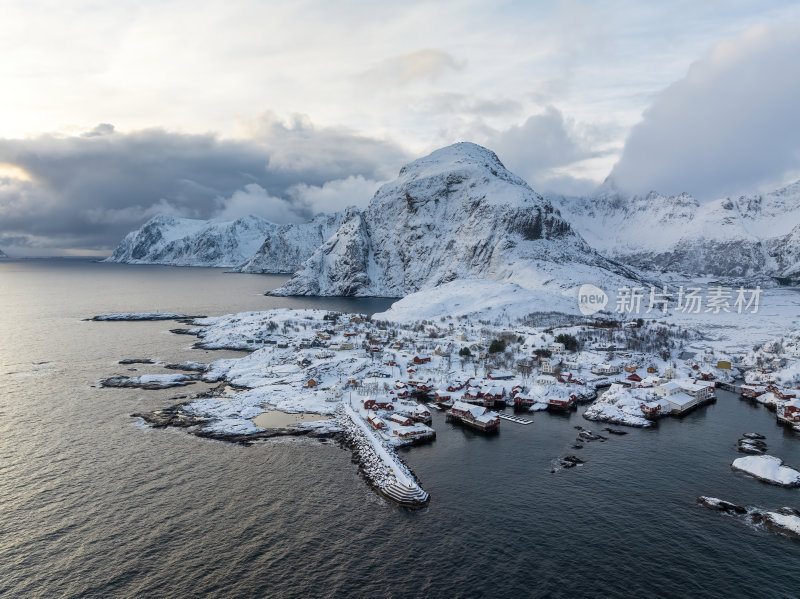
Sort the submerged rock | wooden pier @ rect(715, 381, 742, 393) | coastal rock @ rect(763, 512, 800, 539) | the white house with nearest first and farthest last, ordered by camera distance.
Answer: coastal rock @ rect(763, 512, 800, 539), the submerged rock, the white house, wooden pier @ rect(715, 381, 742, 393)

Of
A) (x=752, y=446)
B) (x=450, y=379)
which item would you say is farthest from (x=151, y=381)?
(x=752, y=446)

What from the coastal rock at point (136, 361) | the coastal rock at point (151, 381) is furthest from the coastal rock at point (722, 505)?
the coastal rock at point (136, 361)

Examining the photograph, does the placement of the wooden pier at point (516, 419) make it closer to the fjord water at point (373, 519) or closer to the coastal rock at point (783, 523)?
the fjord water at point (373, 519)

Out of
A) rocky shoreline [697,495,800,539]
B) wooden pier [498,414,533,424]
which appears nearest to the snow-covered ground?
wooden pier [498,414,533,424]

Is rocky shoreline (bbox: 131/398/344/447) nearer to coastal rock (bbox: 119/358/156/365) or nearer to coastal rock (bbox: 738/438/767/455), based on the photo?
coastal rock (bbox: 119/358/156/365)

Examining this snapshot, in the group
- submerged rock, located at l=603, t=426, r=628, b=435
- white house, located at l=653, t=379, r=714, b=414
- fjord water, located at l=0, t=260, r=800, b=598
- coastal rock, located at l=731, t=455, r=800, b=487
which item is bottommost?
fjord water, located at l=0, t=260, r=800, b=598

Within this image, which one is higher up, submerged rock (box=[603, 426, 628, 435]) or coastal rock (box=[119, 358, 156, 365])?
submerged rock (box=[603, 426, 628, 435])

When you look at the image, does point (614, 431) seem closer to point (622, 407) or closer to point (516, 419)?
point (622, 407)
